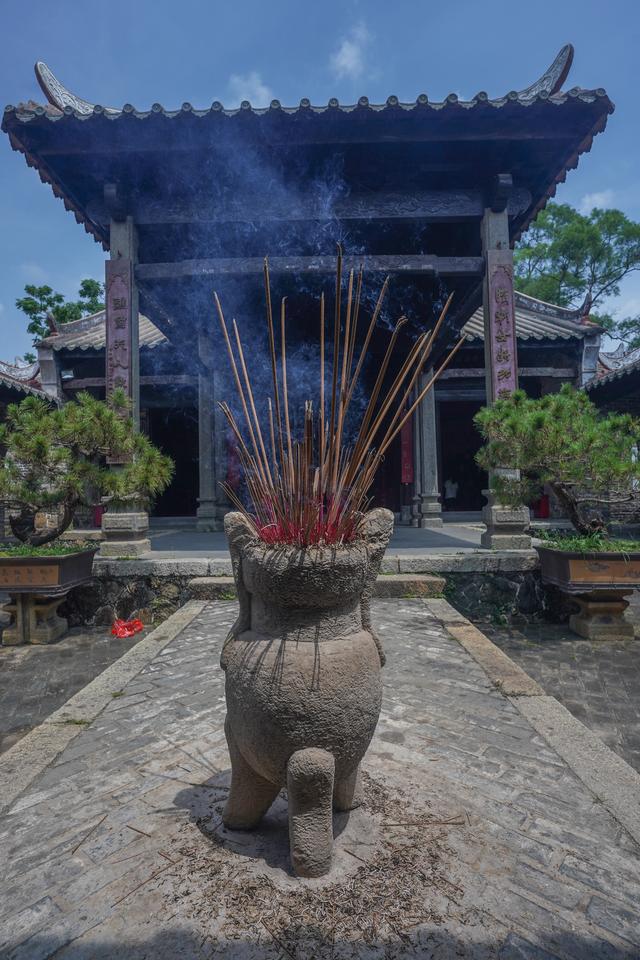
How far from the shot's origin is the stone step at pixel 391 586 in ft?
21.1

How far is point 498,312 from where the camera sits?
7.27m

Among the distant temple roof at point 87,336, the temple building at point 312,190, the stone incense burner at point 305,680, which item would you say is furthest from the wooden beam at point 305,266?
the stone incense burner at point 305,680

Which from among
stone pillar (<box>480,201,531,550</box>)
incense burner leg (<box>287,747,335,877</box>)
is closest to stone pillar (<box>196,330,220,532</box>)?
stone pillar (<box>480,201,531,550</box>)

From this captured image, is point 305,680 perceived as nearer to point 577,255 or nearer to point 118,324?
point 118,324

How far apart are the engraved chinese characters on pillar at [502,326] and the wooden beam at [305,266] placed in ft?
0.91

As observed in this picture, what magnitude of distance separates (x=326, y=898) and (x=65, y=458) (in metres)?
5.09

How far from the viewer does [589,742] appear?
2.83 m

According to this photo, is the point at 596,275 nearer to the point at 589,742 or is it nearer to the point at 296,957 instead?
the point at 589,742

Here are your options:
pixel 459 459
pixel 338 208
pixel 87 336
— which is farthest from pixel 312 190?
pixel 87 336

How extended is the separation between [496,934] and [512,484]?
5.17 meters

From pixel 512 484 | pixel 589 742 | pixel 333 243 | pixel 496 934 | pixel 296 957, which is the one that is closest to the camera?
pixel 296 957

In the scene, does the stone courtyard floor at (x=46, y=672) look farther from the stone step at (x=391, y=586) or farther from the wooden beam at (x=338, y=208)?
the wooden beam at (x=338, y=208)

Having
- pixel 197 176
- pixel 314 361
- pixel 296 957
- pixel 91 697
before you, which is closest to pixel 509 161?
Answer: pixel 197 176

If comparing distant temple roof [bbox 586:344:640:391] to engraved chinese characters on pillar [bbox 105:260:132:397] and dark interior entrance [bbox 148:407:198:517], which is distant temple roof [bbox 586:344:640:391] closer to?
engraved chinese characters on pillar [bbox 105:260:132:397]
